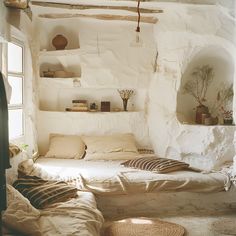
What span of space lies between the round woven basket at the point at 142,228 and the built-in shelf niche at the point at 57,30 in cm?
290

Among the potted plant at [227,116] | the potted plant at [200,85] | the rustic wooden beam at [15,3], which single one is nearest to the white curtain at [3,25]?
the rustic wooden beam at [15,3]

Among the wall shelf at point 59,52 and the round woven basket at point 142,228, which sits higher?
the wall shelf at point 59,52

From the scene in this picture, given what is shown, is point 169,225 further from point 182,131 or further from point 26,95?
point 26,95

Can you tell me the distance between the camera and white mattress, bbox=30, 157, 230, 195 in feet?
13.1

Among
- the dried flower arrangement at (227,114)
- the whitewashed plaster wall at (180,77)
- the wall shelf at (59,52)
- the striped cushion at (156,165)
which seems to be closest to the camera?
the striped cushion at (156,165)

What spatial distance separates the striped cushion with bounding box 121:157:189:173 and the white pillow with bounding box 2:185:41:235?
6.28 ft

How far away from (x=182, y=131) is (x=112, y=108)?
1252 millimetres

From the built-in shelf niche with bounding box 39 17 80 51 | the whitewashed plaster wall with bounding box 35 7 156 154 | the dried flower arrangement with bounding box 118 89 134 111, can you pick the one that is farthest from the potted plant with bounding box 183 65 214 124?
the built-in shelf niche with bounding box 39 17 80 51

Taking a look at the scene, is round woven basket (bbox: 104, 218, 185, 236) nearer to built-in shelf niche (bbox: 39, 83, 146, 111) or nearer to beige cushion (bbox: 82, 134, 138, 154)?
beige cushion (bbox: 82, 134, 138, 154)

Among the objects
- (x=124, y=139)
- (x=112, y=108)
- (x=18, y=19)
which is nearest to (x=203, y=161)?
(x=124, y=139)

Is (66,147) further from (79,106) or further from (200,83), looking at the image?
(200,83)

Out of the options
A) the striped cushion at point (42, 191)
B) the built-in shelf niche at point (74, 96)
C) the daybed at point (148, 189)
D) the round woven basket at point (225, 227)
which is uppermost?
the built-in shelf niche at point (74, 96)

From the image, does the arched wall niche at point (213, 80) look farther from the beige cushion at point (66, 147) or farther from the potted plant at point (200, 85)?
the beige cushion at point (66, 147)

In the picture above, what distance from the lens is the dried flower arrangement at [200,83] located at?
5138 mm
